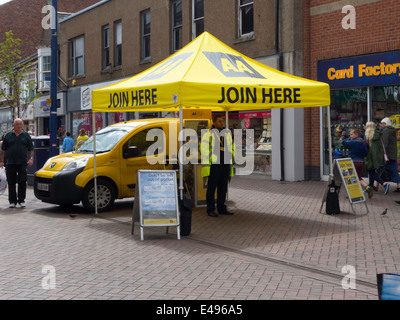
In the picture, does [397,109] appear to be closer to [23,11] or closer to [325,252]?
[325,252]

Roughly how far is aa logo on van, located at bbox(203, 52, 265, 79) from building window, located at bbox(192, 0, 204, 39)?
10.7 metres

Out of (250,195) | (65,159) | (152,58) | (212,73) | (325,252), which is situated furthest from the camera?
(152,58)

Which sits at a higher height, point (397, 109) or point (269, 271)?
point (397, 109)

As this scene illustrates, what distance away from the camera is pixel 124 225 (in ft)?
32.2

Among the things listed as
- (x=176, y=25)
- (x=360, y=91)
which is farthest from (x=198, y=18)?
(x=360, y=91)

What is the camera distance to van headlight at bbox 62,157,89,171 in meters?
11.3

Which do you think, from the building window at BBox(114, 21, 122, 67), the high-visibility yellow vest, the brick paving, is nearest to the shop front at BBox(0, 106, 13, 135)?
the building window at BBox(114, 21, 122, 67)

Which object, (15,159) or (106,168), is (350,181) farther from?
(15,159)

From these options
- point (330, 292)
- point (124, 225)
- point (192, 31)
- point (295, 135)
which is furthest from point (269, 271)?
point (192, 31)

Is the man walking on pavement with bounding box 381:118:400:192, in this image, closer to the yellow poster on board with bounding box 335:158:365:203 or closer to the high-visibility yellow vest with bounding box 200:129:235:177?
the yellow poster on board with bounding box 335:158:365:203

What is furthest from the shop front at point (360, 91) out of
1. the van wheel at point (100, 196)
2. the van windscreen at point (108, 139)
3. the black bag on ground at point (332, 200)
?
the van wheel at point (100, 196)

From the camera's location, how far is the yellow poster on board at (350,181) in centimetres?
1061

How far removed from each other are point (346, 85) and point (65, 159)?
8203 millimetres

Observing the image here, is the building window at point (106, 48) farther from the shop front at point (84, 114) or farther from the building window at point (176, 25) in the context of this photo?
the building window at point (176, 25)
